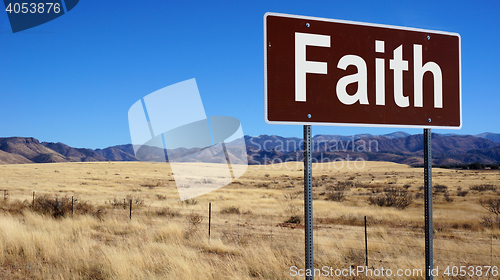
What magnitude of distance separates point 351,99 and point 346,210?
676 inches

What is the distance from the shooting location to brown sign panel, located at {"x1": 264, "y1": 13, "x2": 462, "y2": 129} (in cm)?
319

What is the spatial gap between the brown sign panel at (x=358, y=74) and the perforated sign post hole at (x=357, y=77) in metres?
0.01

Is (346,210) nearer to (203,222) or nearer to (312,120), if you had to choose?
(203,222)

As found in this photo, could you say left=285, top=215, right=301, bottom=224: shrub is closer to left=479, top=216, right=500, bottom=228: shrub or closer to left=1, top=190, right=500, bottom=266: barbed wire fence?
left=1, top=190, right=500, bottom=266: barbed wire fence

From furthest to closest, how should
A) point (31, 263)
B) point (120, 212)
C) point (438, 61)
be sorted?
point (120, 212) → point (31, 263) → point (438, 61)

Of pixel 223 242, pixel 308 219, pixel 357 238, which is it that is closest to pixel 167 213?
pixel 223 242

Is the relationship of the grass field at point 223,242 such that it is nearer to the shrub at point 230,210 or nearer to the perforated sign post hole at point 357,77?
the shrub at point 230,210

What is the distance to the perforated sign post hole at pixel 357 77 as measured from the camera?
125 inches

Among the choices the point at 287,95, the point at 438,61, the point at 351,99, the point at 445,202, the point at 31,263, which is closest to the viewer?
the point at 287,95

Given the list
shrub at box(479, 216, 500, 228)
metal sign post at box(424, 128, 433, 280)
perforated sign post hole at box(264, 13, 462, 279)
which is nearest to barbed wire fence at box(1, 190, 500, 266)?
shrub at box(479, 216, 500, 228)

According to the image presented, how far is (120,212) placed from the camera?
17.5m

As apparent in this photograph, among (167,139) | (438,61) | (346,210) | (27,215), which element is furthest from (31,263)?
(346,210)

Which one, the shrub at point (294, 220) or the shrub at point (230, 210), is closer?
the shrub at point (294, 220)

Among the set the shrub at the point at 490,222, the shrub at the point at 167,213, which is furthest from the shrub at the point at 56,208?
the shrub at the point at 490,222
